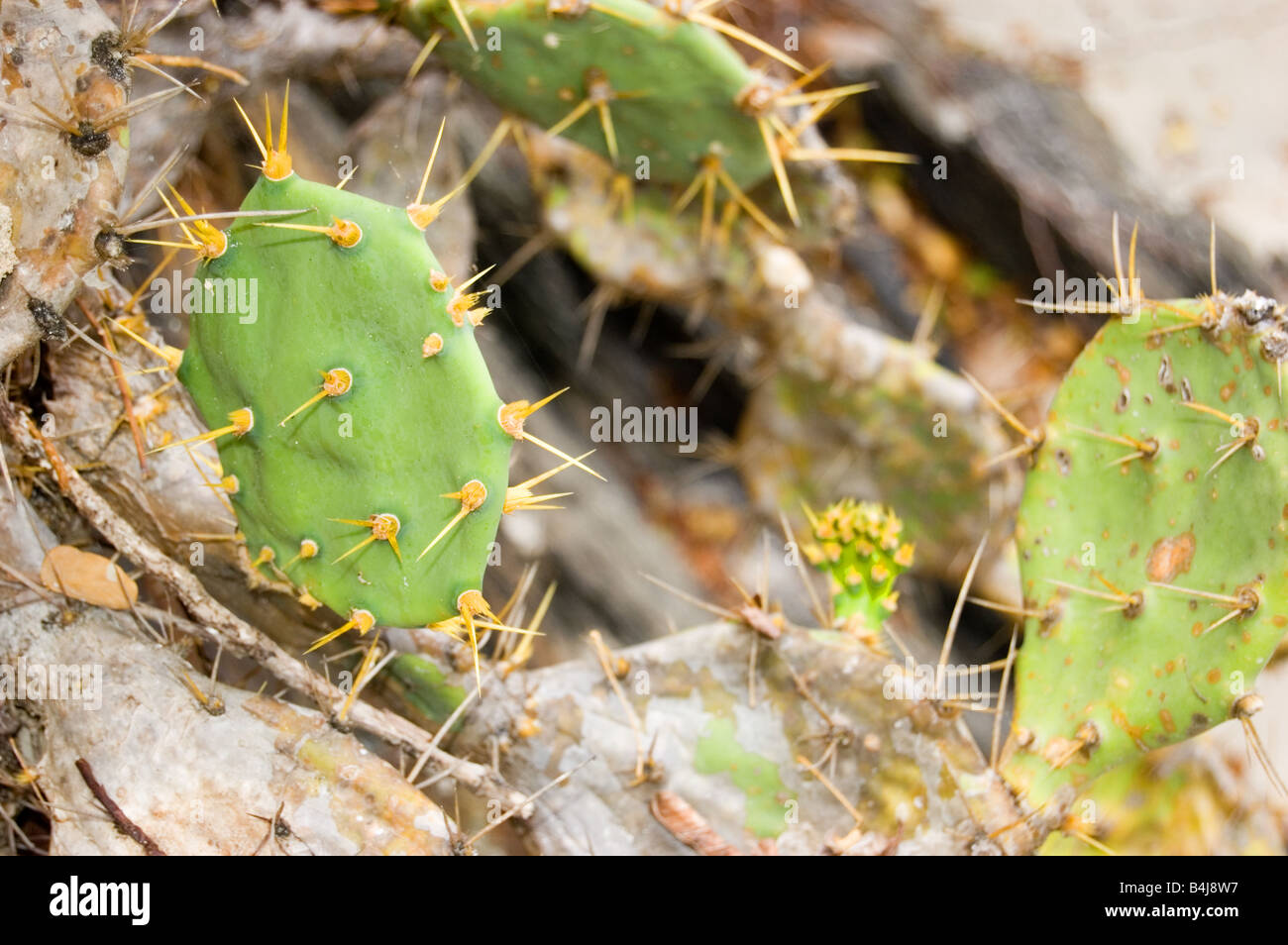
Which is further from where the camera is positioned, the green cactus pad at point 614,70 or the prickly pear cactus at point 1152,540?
the green cactus pad at point 614,70

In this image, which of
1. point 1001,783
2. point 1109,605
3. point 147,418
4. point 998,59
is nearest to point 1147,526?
point 1109,605

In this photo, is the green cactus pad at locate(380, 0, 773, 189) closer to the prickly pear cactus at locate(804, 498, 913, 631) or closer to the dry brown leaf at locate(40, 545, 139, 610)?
the prickly pear cactus at locate(804, 498, 913, 631)

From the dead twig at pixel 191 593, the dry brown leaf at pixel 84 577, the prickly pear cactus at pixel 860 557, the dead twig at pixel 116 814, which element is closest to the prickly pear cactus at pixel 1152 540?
the prickly pear cactus at pixel 860 557

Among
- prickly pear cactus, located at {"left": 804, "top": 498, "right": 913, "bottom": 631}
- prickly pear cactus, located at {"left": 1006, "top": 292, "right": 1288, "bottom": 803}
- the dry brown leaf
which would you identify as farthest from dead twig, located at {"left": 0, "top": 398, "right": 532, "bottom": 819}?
prickly pear cactus, located at {"left": 1006, "top": 292, "right": 1288, "bottom": 803}

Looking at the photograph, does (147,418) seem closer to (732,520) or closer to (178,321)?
(178,321)

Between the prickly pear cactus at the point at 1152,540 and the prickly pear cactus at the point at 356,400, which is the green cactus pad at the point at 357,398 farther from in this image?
the prickly pear cactus at the point at 1152,540

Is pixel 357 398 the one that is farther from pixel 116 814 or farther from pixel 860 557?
pixel 860 557
